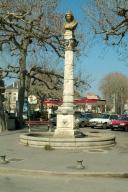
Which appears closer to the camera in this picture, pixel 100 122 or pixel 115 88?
pixel 100 122

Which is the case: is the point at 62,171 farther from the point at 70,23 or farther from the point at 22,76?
the point at 22,76

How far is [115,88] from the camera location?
429 ft

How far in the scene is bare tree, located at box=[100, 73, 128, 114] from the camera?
129663 millimetres

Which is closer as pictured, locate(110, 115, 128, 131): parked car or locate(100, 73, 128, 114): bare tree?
locate(110, 115, 128, 131): parked car

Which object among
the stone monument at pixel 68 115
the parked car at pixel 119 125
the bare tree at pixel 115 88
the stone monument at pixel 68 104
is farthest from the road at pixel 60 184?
the bare tree at pixel 115 88

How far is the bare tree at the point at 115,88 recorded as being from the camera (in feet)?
425

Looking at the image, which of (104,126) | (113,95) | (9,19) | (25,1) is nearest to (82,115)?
(104,126)

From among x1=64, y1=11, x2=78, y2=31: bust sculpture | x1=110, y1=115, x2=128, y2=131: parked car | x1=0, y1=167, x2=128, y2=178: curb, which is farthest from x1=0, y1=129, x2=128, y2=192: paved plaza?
x1=110, y1=115, x2=128, y2=131: parked car

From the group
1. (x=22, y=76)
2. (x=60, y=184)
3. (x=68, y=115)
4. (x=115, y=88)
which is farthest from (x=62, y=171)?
(x=115, y=88)

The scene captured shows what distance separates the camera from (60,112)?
24500 millimetres

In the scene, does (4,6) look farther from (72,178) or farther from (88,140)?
(72,178)

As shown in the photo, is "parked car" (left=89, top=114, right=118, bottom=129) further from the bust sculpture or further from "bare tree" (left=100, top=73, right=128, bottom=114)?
"bare tree" (left=100, top=73, right=128, bottom=114)

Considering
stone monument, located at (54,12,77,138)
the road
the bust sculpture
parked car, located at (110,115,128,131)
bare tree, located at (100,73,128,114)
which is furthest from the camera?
bare tree, located at (100,73,128,114)

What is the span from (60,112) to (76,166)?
8.70m
